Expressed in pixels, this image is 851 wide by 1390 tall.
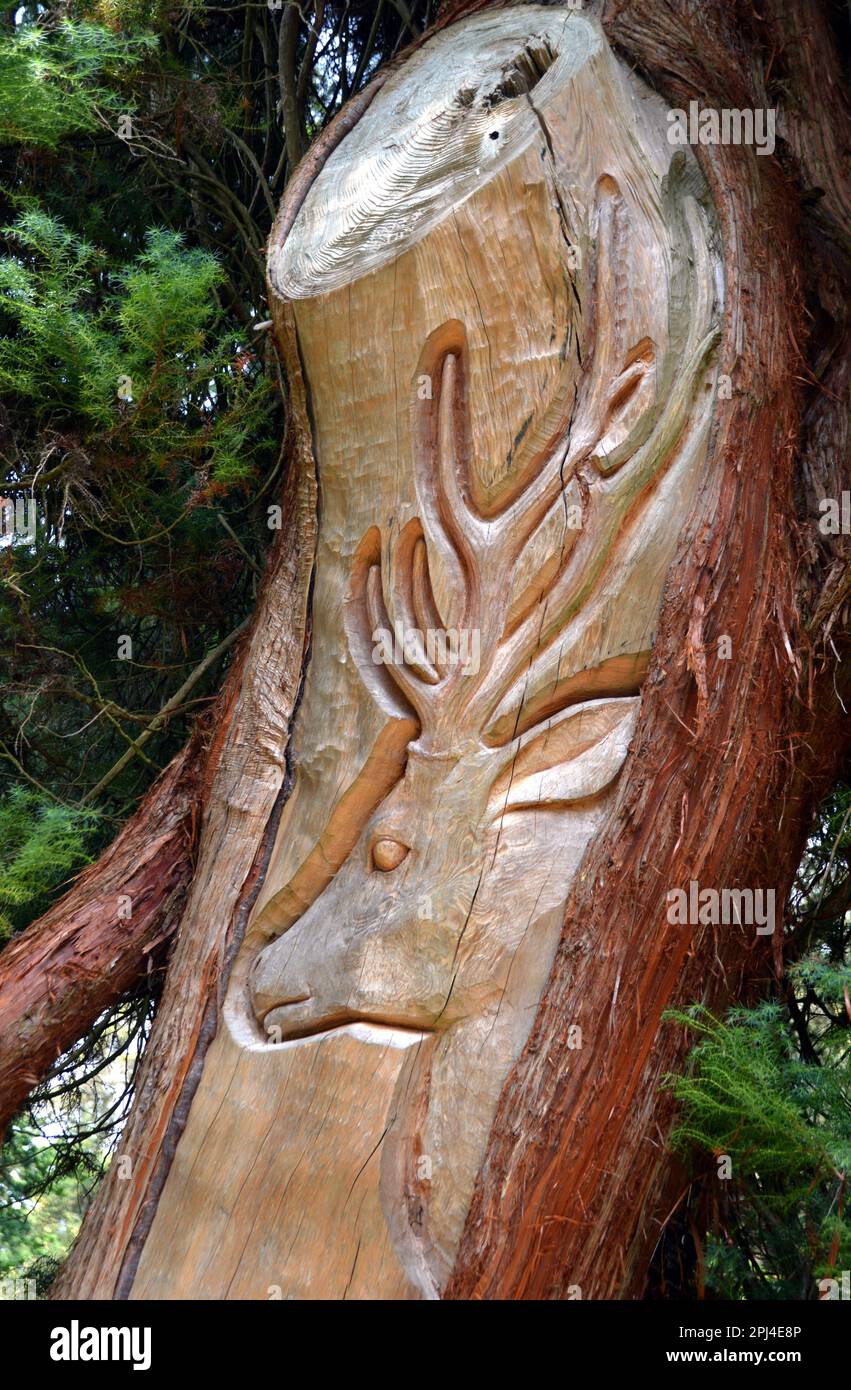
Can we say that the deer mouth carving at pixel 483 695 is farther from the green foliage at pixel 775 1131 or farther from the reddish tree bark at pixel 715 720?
the green foliage at pixel 775 1131

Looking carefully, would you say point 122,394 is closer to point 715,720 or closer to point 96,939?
point 96,939

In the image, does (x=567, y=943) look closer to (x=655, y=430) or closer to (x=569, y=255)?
(x=655, y=430)

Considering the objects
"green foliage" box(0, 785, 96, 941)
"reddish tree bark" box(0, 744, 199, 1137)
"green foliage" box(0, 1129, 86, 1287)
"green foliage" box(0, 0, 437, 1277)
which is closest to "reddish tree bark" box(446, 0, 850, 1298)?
"reddish tree bark" box(0, 744, 199, 1137)

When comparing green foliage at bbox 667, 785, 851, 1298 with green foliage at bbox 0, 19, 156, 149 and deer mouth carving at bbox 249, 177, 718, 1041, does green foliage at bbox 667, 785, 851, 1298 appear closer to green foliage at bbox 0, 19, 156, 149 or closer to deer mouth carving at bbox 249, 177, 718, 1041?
deer mouth carving at bbox 249, 177, 718, 1041

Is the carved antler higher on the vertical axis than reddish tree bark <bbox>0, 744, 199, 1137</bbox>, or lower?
higher

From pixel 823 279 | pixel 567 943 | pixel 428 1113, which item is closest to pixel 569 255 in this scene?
pixel 823 279

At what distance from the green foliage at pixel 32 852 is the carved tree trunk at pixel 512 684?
42 cm

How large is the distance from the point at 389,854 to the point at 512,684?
0.50 meters

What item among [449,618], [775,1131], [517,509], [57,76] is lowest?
[775,1131]

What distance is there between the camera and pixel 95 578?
420 centimetres

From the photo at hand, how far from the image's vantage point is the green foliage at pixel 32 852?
10.7ft

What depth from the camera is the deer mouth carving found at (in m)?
2.66

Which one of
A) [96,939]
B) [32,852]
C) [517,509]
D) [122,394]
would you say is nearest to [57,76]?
[122,394]

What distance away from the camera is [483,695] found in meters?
2.80
